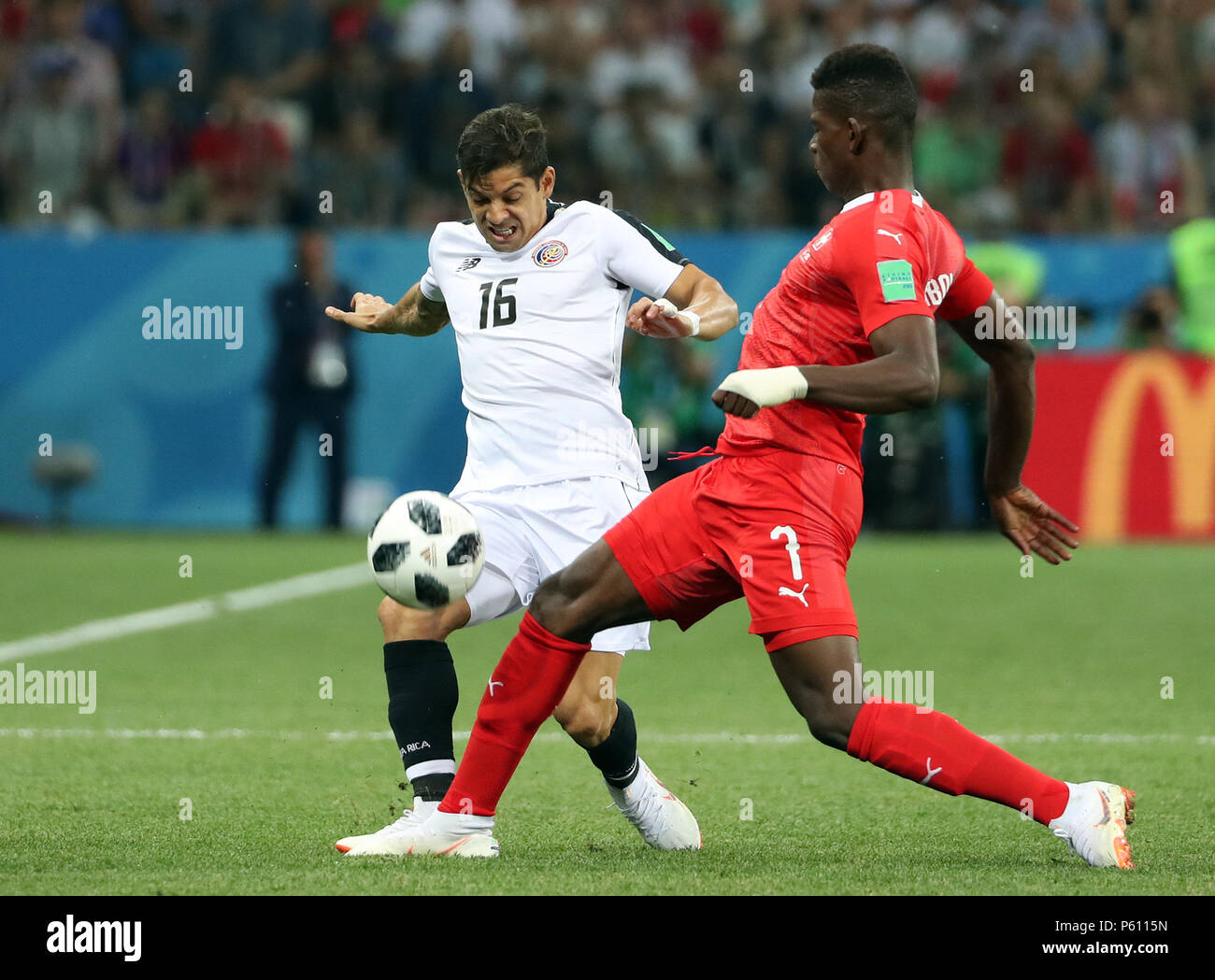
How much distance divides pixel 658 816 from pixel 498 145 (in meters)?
1.95

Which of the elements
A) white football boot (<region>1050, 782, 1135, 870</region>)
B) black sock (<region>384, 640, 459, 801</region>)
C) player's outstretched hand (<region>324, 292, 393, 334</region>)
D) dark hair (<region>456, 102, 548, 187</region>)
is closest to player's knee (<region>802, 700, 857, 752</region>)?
white football boot (<region>1050, 782, 1135, 870</region>)

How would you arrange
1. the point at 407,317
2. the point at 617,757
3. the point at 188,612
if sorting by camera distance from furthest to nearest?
1. the point at 188,612
2. the point at 407,317
3. the point at 617,757

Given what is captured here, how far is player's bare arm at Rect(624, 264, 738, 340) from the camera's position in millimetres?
4941

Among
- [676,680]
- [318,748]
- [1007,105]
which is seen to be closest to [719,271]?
[1007,105]

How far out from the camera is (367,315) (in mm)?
5996

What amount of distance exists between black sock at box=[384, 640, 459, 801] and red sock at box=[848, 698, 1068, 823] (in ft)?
4.13

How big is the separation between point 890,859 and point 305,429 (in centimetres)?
1048

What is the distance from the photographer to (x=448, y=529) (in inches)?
200

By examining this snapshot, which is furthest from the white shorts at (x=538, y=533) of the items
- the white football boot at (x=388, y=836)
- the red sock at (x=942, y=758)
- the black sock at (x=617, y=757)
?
the red sock at (x=942, y=758)

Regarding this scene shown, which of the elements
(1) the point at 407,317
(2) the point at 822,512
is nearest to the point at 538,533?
(1) the point at 407,317

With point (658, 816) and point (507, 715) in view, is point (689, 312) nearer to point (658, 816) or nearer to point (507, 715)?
point (507, 715)

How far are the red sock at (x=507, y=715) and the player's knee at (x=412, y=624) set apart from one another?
340 millimetres

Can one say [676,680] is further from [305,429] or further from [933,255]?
[305,429]

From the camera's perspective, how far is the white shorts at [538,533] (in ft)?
18.0
